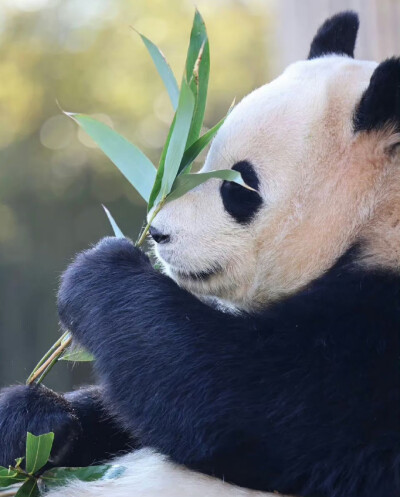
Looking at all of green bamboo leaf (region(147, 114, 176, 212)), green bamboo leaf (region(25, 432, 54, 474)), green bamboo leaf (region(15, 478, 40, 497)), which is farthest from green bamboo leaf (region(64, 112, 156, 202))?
green bamboo leaf (region(15, 478, 40, 497))

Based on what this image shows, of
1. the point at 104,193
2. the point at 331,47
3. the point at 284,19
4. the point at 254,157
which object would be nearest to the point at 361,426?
the point at 254,157

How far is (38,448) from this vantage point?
6.67 feet

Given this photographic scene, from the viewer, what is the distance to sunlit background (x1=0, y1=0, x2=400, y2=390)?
8477mm

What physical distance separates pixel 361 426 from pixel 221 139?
33.8 inches

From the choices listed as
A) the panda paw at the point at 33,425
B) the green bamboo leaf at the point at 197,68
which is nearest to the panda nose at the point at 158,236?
the green bamboo leaf at the point at 197,68

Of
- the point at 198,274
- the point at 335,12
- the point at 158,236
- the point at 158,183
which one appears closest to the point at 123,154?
the point at 158,183

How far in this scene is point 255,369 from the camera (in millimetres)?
1953

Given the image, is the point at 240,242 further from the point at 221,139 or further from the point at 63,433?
the point at 63,433

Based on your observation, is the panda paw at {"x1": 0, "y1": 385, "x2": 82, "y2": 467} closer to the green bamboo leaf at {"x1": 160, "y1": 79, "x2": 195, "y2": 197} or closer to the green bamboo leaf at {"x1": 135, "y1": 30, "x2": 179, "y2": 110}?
the green bamboo leaf at {"x1": 160, "y1": 79, "x2": 195, "y2": 197}

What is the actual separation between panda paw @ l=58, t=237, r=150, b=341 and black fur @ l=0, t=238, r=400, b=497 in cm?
4

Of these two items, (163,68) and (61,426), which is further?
(163,68)

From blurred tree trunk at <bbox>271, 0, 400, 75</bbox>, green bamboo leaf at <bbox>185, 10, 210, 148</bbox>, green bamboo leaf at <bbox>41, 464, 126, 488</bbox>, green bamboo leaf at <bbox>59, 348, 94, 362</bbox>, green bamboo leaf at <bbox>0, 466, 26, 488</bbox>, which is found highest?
blurred tree trunk at <bbox>271, 0, 400, 75</bbox>

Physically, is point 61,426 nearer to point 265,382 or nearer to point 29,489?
point 29,489

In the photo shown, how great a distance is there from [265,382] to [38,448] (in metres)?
0.59
